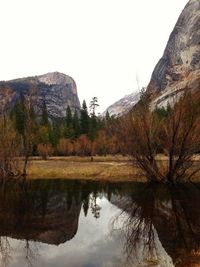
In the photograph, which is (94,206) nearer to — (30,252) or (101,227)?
(101,227)

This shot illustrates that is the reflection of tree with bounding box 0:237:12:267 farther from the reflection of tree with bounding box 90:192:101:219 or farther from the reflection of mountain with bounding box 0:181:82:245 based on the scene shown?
the reflection of tree with bounding box 90:192:101:219

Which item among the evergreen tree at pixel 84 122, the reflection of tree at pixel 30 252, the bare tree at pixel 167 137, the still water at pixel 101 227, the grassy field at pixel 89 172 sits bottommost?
the reflection of tree at pixel 30 252

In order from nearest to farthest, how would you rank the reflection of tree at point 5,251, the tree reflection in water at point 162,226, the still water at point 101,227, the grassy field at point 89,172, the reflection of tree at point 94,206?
the tree reflection in water at point 162,226, the reflection of tree at point 5,251, the still water at point 101,227, the reflection of tree at point 94,206, the grassy field at point 89,172

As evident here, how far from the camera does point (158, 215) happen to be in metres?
26.2

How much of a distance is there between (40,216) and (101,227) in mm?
4962

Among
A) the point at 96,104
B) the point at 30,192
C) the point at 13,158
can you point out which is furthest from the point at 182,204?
the point at 96,104

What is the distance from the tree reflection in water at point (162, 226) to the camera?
55.8 feet

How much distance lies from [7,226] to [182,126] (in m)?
22.7

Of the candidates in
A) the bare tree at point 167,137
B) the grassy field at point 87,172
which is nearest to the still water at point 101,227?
the bare tree at point 167,137

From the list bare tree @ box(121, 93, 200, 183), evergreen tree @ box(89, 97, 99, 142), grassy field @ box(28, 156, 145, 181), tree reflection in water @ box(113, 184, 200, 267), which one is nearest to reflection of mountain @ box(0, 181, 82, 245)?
tree reflection in water @ box(113, 184, 200, 267)

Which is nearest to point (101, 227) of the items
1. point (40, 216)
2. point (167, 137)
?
point (40, 216)

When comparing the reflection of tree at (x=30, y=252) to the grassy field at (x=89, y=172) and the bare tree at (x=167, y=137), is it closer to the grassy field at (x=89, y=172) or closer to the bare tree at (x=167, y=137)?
the bare tree at (x=167, y=137)

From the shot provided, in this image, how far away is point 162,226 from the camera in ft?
75.4

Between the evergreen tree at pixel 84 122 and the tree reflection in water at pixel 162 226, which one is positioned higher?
the evergreen tree at pixel 84 122
